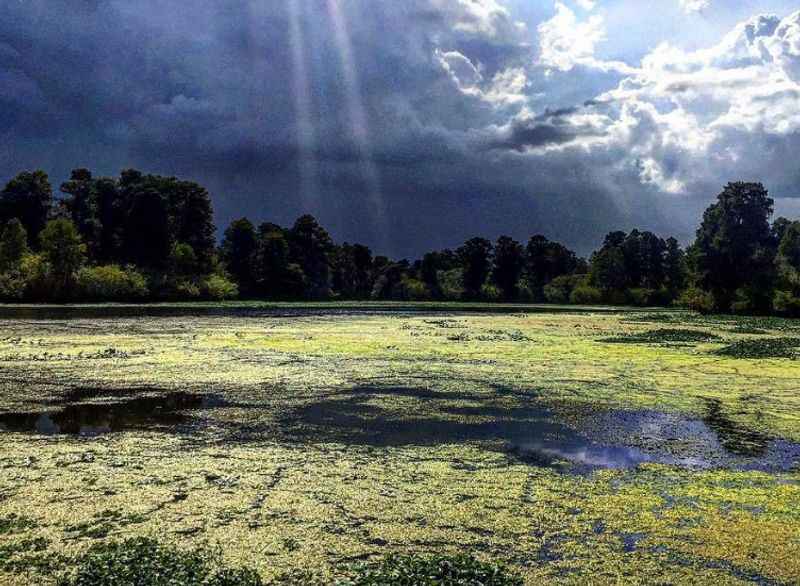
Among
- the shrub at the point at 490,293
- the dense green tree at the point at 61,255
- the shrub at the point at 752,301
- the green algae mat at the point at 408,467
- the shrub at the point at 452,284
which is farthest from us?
the shrub at the point at 452,284

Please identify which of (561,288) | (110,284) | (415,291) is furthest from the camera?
(415,291)

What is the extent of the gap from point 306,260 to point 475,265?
125ft

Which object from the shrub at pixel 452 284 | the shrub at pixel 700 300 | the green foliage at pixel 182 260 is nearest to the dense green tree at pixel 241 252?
the green foliage at pixel 182 260

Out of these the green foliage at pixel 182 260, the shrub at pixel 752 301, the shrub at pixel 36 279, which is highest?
the green foliage at pixel 182 260

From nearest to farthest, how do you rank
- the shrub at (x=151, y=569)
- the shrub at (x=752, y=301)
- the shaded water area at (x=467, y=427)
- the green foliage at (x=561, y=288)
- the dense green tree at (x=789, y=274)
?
the shrub at (x=151, y=569) → the shaded water area at (x=467, y=427) → the dense green tree at (x=789, y=274) → the shrub at (x=752, y=301) → the green foliage at (x=561, y=288)

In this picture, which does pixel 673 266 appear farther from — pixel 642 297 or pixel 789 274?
pixel 789 274

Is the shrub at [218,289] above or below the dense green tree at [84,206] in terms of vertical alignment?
below

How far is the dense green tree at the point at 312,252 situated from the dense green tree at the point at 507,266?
3777 centimetres

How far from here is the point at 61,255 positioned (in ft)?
275

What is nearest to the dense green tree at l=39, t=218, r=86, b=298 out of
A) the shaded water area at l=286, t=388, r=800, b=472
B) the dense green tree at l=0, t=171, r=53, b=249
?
the dense green tree at l=0, t=171, r=53, b=249

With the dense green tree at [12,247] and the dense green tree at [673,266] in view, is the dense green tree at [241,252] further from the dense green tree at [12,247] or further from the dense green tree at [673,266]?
the dense green tree at [673,266]

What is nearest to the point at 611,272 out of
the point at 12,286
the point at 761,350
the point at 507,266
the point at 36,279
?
the point at 507,266

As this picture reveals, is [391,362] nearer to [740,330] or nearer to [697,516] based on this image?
[697,516]

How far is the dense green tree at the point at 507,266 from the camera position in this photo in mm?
141750
